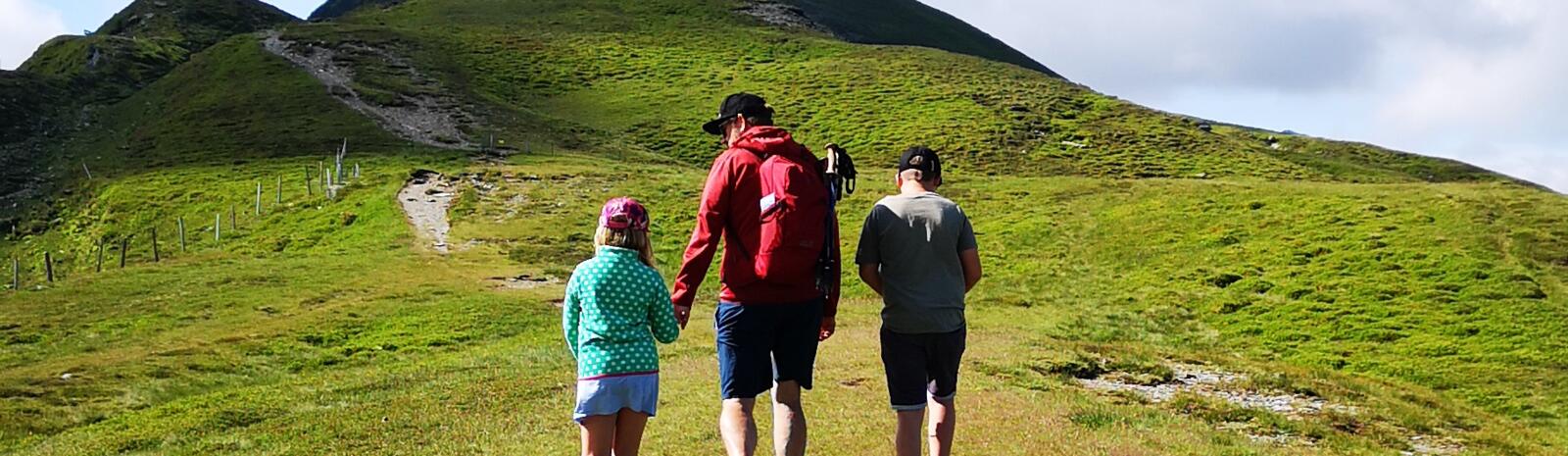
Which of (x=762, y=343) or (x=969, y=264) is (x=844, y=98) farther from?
(x=762, y=343)

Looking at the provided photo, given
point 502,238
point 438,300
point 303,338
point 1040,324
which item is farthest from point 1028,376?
point 502,238

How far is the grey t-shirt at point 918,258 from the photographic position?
904 centimetres

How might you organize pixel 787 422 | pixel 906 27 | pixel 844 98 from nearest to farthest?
pixel 787 422, pixel 844 98, pixel 906 27

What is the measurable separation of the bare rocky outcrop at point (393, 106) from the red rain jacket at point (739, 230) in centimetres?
6553

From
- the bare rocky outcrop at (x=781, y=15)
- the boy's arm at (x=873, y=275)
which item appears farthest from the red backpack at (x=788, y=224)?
the bare rocky outcrop at (x=781, y=15)

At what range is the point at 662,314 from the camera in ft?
27.5

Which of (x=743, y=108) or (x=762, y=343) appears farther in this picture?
(x=743, y=108)

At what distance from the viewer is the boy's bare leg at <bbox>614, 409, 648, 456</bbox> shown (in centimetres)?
835

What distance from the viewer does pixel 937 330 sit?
9062 millimetres

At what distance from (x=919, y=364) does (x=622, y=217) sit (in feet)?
8.90

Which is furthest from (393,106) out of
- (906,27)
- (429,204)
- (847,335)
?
(906,27)

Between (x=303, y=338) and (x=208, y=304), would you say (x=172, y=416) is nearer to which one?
(x=303, y=338)

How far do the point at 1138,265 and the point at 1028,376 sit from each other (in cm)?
2169

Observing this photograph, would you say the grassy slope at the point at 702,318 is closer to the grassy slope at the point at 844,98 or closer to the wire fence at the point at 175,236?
the wire fence at the point at 175,236
